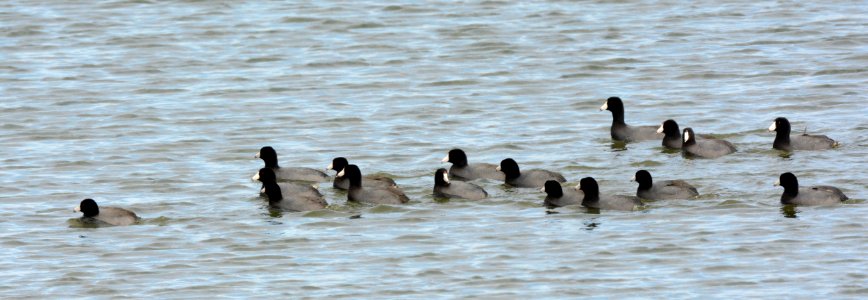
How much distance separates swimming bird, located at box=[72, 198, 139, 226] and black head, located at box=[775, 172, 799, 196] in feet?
23.7

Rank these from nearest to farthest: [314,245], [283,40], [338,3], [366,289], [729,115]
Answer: [366,289]
[314,245]
[729,115]
[283,40]
[338,3]

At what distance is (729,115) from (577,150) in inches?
125

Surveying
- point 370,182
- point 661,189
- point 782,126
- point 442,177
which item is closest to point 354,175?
point 370,182

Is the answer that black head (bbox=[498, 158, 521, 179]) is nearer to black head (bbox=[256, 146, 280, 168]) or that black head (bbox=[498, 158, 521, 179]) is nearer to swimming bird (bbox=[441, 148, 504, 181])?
swimming bird (bbox=[441, 148, 504, 181])

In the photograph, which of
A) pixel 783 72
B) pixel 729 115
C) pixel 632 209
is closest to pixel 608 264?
pixel 632 209

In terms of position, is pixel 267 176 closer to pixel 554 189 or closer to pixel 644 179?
pixel 554 189

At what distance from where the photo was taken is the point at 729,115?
85.6 ft

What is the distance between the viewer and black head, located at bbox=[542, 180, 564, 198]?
20.0 meters

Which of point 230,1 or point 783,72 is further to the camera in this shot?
point 230,1

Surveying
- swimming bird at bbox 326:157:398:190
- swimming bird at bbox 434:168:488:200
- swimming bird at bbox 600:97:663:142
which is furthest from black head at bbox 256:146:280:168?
swimming bird at bbox 600:97:663:142

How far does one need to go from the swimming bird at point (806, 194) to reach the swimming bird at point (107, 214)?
23.8 ft

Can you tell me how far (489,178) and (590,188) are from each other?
2.44 metres

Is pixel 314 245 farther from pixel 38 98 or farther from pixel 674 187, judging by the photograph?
pixel 38 98

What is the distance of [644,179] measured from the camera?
2011 centimetres
